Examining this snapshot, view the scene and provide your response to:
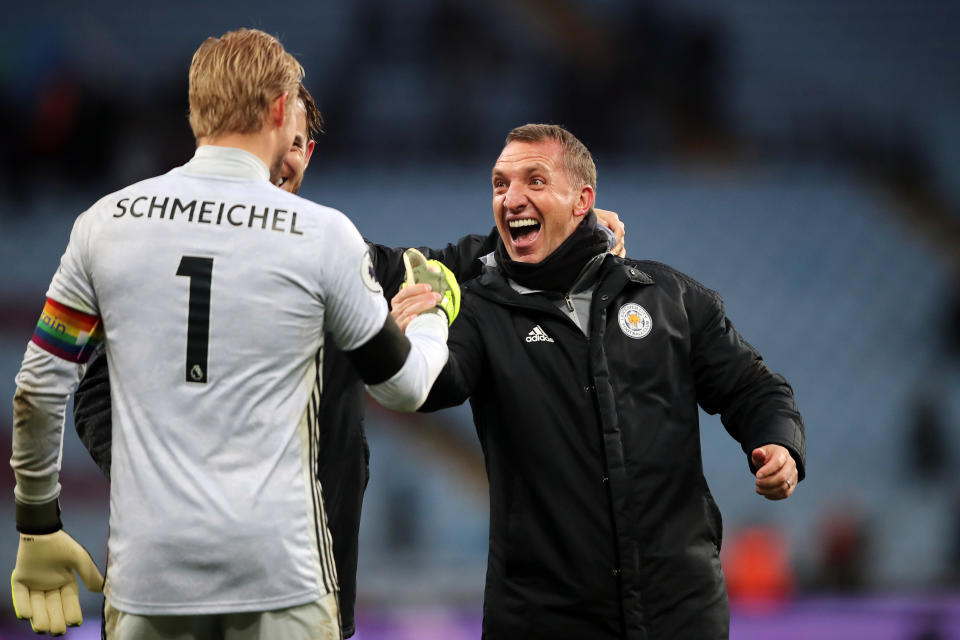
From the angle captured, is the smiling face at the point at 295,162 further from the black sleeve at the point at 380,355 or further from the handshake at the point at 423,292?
the black sleeve at the point at 380,355

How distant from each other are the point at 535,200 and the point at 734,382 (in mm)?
742

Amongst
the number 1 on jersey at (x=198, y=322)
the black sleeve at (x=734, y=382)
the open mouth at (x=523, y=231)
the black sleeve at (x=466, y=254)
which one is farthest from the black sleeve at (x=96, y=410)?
the black sleeve at (x=734, y=382)

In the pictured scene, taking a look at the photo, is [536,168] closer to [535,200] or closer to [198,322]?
[535,200]

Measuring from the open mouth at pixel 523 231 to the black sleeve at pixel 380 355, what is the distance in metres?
1.04

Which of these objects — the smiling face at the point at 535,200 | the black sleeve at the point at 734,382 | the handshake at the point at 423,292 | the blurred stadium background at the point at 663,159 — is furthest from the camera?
the blurred stadium background at the point at 663,159

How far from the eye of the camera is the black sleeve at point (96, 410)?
2.47 m

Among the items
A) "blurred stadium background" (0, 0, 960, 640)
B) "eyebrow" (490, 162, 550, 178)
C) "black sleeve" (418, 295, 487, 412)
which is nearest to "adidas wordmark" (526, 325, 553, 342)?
"black sleeve" (418, 295, 487, 412)

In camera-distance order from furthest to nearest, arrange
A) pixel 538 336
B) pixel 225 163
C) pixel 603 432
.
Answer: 1. pixel 538 336
2. pixel 603 432
3. pixel 225 163

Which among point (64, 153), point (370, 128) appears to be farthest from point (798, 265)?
point (64, 153)

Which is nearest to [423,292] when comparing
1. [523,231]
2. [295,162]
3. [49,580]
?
[295,162]

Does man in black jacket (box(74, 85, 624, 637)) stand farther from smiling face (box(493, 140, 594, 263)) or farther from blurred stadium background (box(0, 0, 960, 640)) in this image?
blurred stadium background (box(0, 0, 960, 640))

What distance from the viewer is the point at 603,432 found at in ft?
9.02

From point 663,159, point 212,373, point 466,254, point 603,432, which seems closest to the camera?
point 212,373

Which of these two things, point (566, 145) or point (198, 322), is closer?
point (198, 322)
